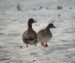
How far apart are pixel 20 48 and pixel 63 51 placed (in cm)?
143

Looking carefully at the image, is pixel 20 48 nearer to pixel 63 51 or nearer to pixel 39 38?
pixel 39 38

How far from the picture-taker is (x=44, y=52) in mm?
9031

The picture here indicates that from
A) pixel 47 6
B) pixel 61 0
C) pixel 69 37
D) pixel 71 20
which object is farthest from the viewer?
pixel 61 0

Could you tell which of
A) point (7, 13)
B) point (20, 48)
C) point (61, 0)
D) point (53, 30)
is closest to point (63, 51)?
point (20, 48)

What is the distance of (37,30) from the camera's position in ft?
40.5

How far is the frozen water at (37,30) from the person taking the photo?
856cm

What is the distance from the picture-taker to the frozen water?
8.56 m

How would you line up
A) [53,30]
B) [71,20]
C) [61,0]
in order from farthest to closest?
[61,0]
[71,20]
[53,30]

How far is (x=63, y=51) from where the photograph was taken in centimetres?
905

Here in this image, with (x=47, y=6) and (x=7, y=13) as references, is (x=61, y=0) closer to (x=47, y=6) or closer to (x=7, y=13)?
(x=47, y=6)

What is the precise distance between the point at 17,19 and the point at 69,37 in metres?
4.54

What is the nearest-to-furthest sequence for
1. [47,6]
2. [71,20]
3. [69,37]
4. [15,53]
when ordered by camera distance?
[15,53], [69,37], [71,20], [47,6]

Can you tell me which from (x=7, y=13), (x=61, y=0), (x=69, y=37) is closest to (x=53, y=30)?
(x=69, y=37)

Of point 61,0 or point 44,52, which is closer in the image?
point 44,52
